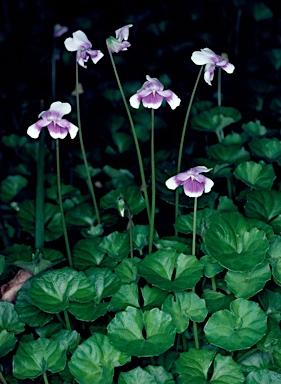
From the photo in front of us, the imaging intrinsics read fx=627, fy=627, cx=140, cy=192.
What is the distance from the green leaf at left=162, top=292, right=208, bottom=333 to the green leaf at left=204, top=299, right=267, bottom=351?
0.04 metres

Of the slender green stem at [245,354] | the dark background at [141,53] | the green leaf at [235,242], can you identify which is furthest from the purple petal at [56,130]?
the dark background at [141,53]

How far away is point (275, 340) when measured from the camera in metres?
1.29

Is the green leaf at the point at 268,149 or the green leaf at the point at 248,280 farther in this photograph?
the green leaf at the point at 268,149

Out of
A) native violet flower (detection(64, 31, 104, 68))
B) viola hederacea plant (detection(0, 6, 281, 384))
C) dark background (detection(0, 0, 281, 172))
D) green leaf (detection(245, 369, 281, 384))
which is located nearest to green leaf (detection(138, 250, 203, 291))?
viola hederacea plant (detection(0, 6, 281, 384))

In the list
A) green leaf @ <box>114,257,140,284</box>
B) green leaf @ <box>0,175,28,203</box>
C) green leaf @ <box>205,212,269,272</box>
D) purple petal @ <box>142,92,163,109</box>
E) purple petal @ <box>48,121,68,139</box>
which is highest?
purple petal @ <box>142,92,163,109</box>

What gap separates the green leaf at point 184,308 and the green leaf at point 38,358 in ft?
0.78

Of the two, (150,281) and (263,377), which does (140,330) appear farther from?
(263,377)

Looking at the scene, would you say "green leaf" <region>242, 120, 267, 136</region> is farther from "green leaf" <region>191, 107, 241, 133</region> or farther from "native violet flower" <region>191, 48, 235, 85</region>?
"native violet flower" <region>191, 48, 235, 85</region>

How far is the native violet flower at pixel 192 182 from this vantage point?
4.23 feet

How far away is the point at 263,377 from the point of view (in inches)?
48.0

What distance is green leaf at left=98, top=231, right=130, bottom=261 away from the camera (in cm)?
150

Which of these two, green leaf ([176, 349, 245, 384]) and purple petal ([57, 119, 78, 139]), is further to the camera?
purple petal ([57, 119, 78, 139])

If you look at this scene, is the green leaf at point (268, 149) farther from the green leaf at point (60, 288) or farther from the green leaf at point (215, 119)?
the green leaf at point (60, 288)

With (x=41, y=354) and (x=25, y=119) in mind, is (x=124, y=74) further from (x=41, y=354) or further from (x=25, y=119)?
(x=41, y=354)
